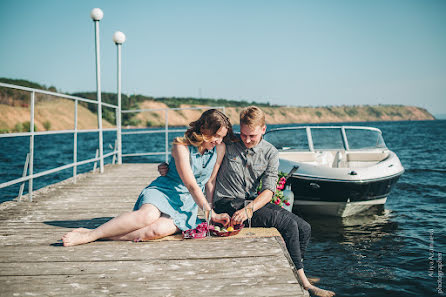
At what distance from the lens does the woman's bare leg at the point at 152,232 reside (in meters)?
2.94

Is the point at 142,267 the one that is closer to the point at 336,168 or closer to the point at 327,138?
Answer: the point at 336,168

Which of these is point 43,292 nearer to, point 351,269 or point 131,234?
point 131,234

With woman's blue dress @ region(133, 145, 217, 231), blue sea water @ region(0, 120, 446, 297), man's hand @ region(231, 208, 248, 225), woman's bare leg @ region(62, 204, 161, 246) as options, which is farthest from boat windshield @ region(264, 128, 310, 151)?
woman's bare leg @ region(62, 204, 161, 246)

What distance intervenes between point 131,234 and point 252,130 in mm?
1363

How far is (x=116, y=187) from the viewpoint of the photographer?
618 centimetres

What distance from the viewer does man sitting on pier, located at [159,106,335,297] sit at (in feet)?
→ 10.3

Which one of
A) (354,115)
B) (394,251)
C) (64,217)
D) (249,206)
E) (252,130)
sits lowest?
(394,251)

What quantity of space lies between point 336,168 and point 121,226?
4.89m

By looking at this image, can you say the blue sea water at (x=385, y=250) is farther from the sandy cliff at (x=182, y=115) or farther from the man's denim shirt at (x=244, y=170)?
the sandy cliff at (x=182, y=115)

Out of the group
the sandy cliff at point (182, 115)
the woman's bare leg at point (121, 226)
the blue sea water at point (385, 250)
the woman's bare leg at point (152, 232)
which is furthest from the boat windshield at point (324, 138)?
the sandy cliff at point (182, 115)

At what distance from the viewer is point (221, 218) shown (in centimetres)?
306

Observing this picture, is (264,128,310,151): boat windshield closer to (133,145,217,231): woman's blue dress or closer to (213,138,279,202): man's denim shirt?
(213,138,279,202): man's denim shirt

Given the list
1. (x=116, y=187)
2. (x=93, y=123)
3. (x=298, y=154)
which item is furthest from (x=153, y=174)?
(x=93, y=123)

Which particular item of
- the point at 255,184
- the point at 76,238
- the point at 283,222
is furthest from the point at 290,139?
the point at 76,238
